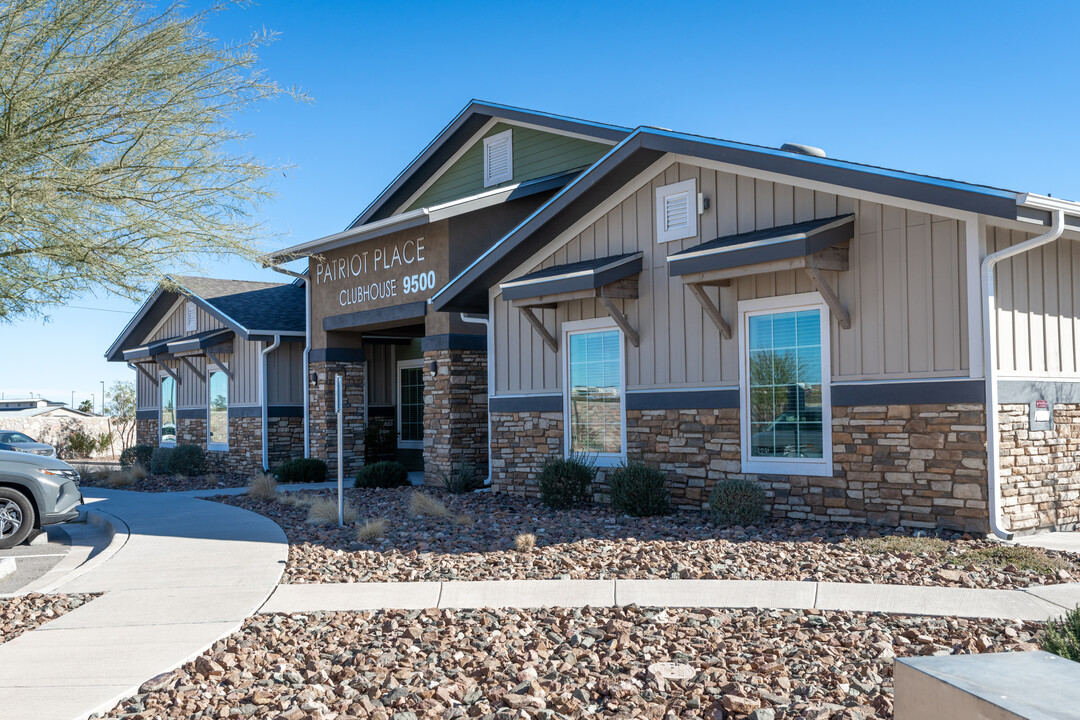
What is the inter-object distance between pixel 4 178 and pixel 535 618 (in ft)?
19.8

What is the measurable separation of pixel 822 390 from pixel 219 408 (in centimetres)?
1776

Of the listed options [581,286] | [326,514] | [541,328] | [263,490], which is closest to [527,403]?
[541,328]

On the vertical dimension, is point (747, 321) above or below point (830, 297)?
below

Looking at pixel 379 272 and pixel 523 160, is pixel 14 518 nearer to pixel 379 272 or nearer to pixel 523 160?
pixel 379 272

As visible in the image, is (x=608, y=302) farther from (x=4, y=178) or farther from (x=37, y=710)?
(x=37, y=710)

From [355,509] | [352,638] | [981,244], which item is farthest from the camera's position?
[355,509]

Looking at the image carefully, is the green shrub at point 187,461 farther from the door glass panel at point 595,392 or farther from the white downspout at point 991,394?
the white downspout at point 991,394

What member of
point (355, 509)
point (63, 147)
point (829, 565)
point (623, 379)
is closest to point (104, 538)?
point (355, 509)

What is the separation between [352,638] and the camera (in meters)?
6.77

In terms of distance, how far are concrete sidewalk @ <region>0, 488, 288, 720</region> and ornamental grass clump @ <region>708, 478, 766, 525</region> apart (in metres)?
4.97

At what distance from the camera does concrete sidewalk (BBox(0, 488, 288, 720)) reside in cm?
571

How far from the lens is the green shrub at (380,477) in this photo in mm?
17922

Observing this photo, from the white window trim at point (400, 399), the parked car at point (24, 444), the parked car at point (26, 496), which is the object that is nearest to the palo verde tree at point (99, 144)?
the parked car at point (26, 496)

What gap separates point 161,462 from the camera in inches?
930
